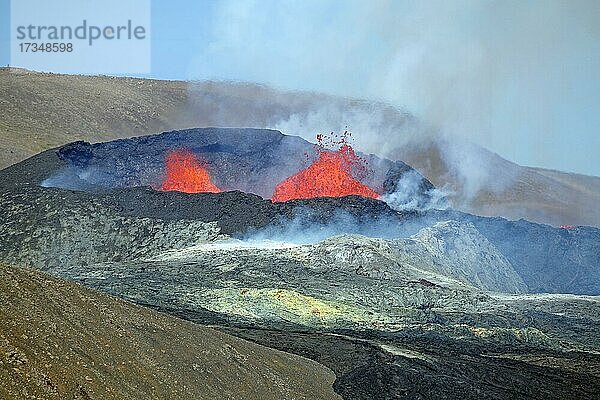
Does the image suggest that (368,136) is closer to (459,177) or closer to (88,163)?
(459,177)

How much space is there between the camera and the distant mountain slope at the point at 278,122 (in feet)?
213

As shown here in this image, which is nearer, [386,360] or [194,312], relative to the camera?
[386,360]

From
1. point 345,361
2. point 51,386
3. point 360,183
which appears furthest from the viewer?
point 360,183

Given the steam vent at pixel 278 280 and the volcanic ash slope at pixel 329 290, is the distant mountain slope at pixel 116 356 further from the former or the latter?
the volcanic ash slope at pixel 329 290

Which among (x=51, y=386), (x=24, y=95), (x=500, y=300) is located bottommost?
(x=500, y=300)

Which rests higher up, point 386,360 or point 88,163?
point 88,163

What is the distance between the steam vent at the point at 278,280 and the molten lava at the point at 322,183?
0.41 ft

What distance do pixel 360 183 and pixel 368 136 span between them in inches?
944

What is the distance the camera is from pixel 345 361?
17.0 metres

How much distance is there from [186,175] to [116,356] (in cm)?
3437

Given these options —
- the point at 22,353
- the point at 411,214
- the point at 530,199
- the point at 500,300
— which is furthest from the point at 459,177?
the point at 22,353

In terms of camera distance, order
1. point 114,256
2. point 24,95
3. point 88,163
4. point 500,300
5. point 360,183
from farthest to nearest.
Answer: point 24,95, point 360,183, point 88,163, point 114,256, point 500,300

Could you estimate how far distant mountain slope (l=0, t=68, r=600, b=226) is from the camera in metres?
65.1

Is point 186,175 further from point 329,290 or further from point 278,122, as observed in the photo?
point 278,122
